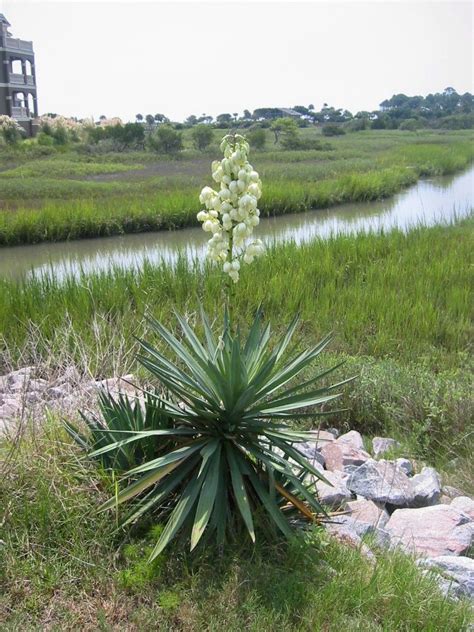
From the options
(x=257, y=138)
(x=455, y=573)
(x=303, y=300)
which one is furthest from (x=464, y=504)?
(x=257, y=138)

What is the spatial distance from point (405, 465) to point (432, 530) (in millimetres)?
760

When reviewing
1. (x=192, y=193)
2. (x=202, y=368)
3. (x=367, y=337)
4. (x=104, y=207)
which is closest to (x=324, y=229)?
(x=192, y=193)

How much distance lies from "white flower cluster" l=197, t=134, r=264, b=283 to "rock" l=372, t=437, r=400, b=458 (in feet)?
5.67

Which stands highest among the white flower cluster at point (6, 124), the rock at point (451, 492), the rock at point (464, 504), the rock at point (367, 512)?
the white flower cluster at point (6, 124)

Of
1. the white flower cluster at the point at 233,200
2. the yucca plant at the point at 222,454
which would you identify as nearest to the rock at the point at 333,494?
the yucca plant at the point at 222,454

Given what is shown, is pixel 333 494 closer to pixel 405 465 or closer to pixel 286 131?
pixel 405 465

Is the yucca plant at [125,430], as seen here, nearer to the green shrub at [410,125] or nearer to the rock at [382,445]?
the rock at [382,445]

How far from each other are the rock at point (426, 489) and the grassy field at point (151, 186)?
35.5 ft

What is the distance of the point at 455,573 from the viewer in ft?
8.46

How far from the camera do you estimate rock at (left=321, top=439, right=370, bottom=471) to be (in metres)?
3.76

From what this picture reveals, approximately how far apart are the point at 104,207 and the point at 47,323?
8.84m

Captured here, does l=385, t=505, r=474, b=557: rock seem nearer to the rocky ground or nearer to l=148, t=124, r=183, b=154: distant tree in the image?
the rocky ground

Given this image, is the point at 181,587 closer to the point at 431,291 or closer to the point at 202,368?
the point at 202,368

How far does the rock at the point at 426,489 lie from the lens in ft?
11.1
